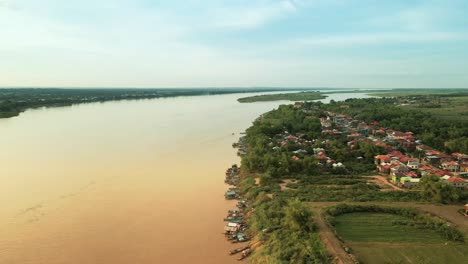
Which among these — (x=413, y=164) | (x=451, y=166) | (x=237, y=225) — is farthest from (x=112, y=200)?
(x=451, y=166)

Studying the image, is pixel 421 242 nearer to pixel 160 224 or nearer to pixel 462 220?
pixel 462 220

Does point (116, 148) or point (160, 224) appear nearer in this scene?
point (160, 224)

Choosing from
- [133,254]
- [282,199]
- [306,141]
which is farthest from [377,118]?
[133,254]

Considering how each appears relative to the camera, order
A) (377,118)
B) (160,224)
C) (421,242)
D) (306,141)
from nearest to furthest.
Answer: (421,242) < (160,224) < (306,141) < (377,118)

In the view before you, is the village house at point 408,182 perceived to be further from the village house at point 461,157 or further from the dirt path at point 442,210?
the village house at point 461,157

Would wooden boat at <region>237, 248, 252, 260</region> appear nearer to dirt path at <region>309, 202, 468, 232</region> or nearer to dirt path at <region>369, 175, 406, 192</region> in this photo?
dirt path at <region>309, 202, 468, 232</region>

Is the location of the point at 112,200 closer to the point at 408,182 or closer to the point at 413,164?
the point at 408,182

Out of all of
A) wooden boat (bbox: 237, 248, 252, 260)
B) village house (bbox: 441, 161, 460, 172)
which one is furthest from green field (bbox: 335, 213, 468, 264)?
village house (bbox: 441, 161, 460, 172)
